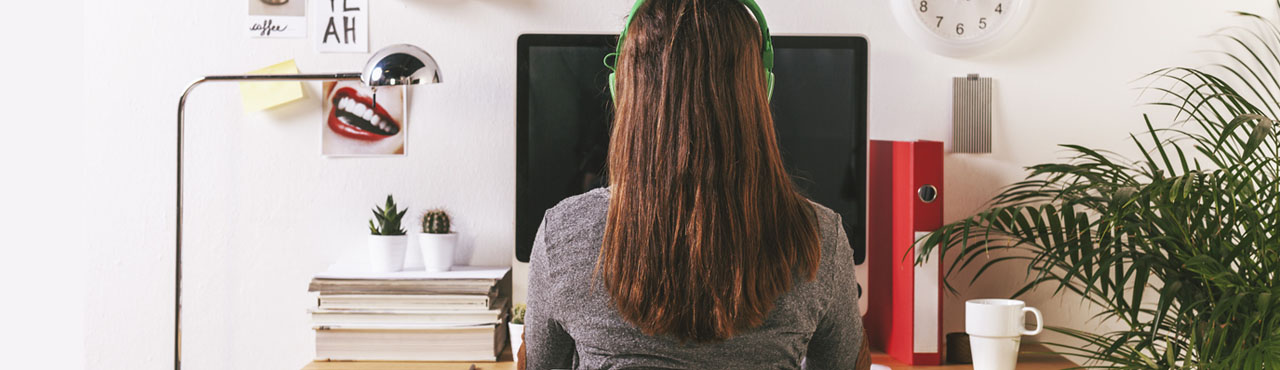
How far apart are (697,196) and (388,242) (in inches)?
30.4

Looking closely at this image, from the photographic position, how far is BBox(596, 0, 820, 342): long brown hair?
0.83 metres

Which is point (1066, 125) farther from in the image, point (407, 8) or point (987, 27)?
point (407, 8)

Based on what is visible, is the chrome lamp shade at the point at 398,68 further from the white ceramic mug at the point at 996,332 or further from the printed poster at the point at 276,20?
the white ceramic mug at the point at 996,332

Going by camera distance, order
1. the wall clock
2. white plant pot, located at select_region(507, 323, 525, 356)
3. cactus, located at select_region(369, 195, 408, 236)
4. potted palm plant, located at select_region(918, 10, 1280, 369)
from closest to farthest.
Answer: potted palm plant, located at select_region(918, 10, 1280, 369) < white plant pot, located at select_region(507, 323, 525, 356) < cactus, located at select_region(369, 195, 408, 236) < the wall clock

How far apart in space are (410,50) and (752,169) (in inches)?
26.9

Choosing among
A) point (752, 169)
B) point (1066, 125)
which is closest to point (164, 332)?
point (752, 169)

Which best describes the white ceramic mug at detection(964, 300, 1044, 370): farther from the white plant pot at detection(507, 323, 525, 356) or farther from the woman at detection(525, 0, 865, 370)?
the white plant pot at detection(507, 323, 525, 356)

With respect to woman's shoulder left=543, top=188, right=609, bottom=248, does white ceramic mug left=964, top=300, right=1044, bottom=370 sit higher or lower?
lower

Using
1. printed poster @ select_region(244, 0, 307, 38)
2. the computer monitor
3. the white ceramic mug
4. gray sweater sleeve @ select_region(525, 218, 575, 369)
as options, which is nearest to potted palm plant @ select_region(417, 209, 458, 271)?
the computer monitor

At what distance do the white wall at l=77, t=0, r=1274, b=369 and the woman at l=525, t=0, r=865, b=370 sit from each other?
73 centimetres

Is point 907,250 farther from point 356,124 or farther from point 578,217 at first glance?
point 356,124

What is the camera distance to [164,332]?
1605 millimetres

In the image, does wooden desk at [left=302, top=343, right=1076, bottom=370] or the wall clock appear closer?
wooden desk at [left=302, top=343, right=1076, bottom=370]

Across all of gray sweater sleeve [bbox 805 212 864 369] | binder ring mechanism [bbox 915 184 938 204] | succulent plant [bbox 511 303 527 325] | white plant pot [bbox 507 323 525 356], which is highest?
Answer: binder ring mechanism [bbox 915 184 938 204]
